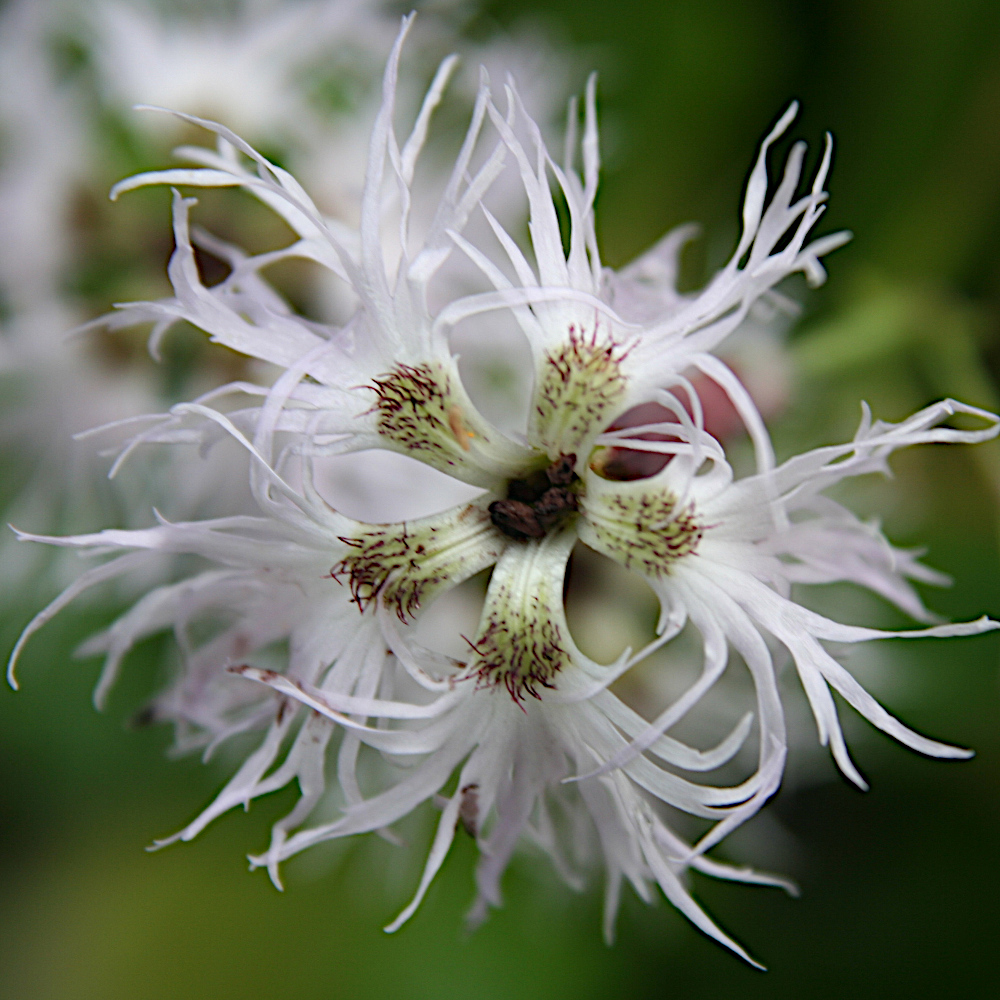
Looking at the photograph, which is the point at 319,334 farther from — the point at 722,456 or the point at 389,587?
the point at 722,456

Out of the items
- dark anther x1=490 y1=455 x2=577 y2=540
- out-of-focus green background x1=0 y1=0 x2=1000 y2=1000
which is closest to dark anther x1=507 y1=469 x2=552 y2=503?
dark anther x1=490 y1=455 x2=577 y2=540

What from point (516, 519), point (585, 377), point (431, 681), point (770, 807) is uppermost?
point (585, 377)

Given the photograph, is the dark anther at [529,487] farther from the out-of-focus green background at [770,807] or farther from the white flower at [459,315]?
the out-of-focus green background at [770,807]

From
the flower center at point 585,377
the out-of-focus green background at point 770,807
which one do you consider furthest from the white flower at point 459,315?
the out-of-focus green background at point 770,807

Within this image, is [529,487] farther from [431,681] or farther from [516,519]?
[431,681]

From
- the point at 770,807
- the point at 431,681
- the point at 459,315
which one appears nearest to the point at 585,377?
the point at 459,315

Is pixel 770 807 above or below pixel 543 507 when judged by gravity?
below
